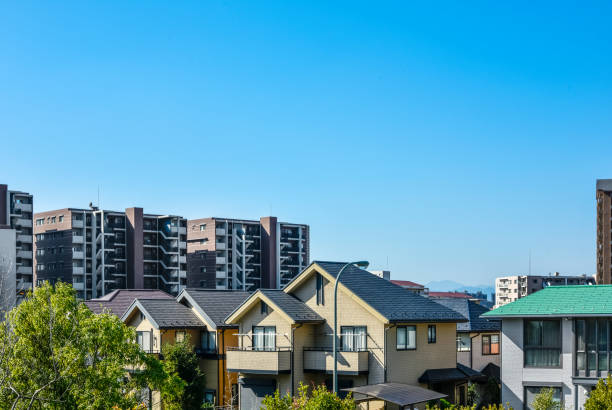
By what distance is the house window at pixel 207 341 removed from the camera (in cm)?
4581

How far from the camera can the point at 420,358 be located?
133ft

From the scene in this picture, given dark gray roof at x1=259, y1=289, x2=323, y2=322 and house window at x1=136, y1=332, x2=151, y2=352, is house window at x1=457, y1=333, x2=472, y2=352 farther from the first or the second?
house window at x1=136, y1=332, x2=151, y2=352

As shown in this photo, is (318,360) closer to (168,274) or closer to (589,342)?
(589,342)

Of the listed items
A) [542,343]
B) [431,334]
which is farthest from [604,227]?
[542,343]

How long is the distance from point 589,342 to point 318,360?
1352 centimetres

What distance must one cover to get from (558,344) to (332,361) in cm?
1117

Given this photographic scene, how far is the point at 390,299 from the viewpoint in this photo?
41.0 m

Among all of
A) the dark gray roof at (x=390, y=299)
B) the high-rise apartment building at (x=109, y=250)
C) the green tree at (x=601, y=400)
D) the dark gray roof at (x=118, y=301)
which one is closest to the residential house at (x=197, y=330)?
the dark gray roof at (x=118, y=301)

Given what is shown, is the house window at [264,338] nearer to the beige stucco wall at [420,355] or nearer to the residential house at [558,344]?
the beige stucco wall at [420,355]

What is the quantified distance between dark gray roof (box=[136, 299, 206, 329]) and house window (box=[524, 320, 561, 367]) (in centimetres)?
2004

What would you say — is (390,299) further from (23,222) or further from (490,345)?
(23,222)

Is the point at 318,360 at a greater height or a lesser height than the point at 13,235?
lesser

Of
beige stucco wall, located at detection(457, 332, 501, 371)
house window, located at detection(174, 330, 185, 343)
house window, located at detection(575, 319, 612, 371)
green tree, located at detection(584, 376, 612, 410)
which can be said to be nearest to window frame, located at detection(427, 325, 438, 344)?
beige stucco wall, located at detection(457, 332, 501, 371)

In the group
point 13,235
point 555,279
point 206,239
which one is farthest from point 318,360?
point 555,279
